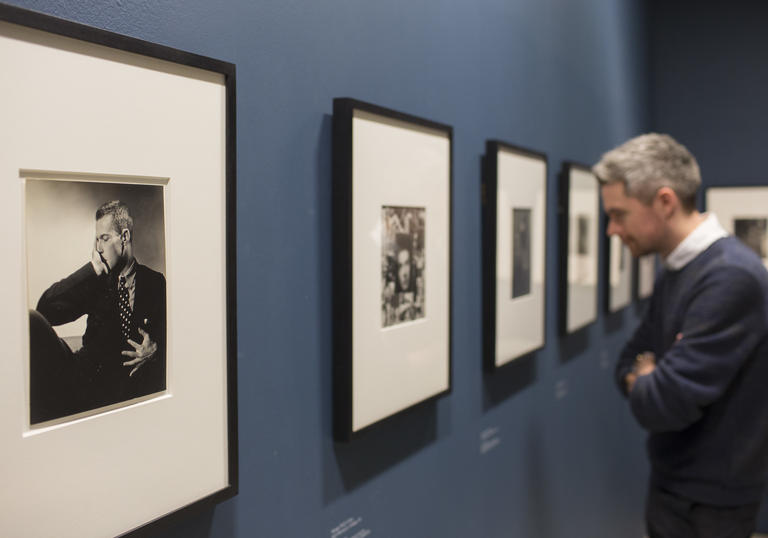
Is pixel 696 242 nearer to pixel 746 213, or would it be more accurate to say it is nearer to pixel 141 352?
pixel 141 352

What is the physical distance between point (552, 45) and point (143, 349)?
183cm

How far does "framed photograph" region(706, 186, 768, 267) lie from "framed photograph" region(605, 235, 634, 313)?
3.06 ft

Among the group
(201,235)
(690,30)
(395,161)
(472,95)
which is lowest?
(201,235)

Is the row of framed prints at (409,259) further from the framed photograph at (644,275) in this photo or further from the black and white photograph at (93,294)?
the framed photograph at (644,275)

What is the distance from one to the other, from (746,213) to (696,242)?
7.48ft

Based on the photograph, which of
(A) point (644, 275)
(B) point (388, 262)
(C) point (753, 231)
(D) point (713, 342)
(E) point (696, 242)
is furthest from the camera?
(C) point (753, 231)

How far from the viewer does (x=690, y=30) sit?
3963mm

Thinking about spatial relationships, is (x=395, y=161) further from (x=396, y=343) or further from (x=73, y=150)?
(x=73, y=150)

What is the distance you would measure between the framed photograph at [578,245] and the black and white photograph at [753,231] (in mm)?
1500

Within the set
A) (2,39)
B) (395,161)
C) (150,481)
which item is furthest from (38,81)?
(395,161)

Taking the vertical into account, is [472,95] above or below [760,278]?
above

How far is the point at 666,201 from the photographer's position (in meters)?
1.92

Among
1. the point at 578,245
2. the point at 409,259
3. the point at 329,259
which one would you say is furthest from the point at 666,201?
the point at 329,259

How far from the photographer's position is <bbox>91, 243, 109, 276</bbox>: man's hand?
76cm
